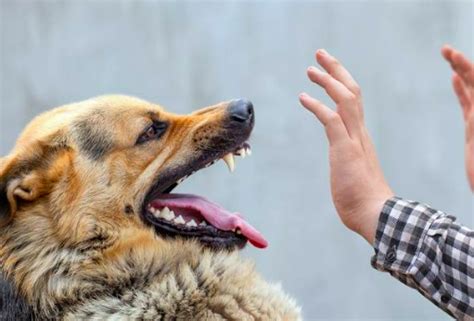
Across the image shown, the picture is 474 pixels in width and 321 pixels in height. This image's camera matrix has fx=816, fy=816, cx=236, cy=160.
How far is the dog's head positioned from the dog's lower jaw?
146mm

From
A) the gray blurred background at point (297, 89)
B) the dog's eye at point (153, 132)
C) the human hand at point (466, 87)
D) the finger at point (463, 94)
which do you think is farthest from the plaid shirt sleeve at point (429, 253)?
the gray blurred background at point (297, 89)

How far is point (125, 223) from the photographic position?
2.53m

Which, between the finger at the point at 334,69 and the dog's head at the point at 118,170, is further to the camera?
the dog's head at the point at 118,170

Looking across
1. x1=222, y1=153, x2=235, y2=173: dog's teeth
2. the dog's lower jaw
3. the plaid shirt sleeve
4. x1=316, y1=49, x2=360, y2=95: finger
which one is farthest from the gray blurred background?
the plaid shirt sleeve

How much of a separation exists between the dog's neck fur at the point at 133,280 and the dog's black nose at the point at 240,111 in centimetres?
50

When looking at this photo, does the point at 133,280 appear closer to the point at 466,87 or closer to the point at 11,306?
the point at 11,306

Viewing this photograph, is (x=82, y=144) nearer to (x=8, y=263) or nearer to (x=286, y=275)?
(x=8, y=263)

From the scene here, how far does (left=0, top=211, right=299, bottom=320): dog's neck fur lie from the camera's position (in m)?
2.31

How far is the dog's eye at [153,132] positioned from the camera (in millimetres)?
2736

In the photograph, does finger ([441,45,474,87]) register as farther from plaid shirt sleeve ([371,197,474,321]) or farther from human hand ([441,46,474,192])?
plaid shirt sleeve ([371,197,474,321])

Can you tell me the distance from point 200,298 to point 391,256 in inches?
27.6

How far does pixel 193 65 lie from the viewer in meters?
5.89

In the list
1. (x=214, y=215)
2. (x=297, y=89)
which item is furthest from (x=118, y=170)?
(x=297, y=89)

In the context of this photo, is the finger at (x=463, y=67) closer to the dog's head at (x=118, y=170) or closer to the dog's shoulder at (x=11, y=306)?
the dog's head at (x=118, y=170)
